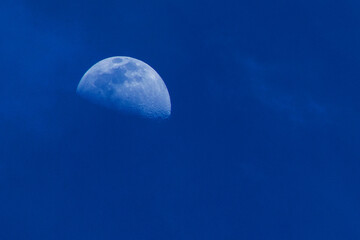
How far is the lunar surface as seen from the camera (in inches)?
798

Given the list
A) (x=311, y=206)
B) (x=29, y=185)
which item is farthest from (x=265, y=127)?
(x=29, y=185)

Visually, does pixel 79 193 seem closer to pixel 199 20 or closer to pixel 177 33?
pixel 177 33

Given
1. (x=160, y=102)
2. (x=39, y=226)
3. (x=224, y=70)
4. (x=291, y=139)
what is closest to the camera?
(x=39, y=226)

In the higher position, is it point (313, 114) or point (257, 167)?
point (313, 114)

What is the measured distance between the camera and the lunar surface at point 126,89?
66.5 ft

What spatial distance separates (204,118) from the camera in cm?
2330

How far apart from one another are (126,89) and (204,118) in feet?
17.9

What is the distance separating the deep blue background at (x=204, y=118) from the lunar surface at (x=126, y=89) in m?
1.07

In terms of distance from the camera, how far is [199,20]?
26891mm

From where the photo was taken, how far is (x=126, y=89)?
801 inches

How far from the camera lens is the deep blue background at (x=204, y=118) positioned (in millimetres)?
20219

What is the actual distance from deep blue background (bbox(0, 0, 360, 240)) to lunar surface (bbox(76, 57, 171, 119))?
1.07 meters

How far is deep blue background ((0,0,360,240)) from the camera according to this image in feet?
66.3

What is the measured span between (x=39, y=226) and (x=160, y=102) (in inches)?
349
